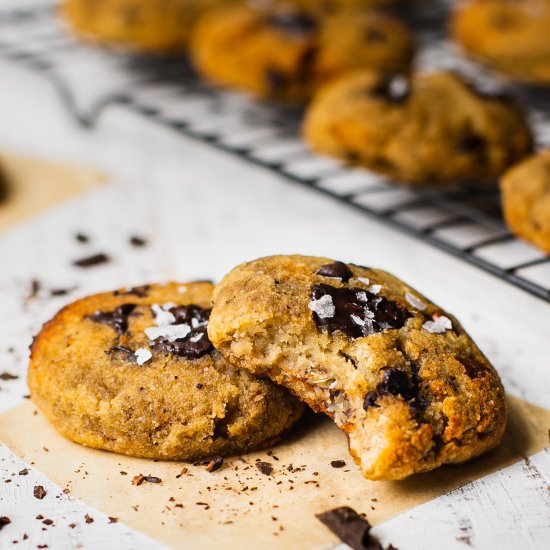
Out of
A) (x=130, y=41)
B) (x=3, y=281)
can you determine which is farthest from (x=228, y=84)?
(x=3, y=281)

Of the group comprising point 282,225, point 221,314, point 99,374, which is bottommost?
point 282,225

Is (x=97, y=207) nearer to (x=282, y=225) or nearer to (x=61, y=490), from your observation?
(x=282, y=225)

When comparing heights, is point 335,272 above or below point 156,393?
above

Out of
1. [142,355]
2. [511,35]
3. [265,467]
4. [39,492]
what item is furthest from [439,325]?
[511,35]

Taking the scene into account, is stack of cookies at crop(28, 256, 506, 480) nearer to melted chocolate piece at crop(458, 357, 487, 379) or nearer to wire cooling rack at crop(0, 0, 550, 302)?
melted chocolate piece at crop(458, 357, 487, 379)

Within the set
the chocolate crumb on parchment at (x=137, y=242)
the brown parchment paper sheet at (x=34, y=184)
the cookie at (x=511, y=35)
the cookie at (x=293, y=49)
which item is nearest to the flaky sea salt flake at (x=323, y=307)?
the chocolate crumb on parchment at (x=137, y=242)

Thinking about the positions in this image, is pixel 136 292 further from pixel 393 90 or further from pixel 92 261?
pixel 393 90
